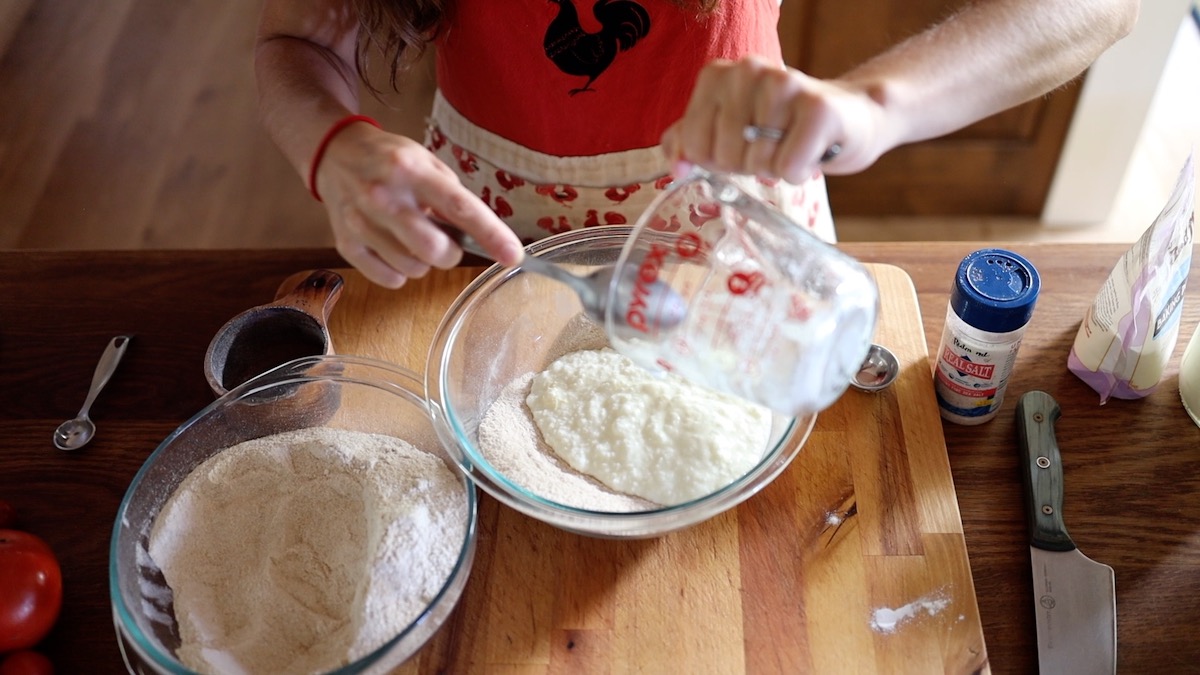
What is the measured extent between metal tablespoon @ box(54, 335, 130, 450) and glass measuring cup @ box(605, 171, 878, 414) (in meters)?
0.63

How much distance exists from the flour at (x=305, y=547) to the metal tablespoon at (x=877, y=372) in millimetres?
432

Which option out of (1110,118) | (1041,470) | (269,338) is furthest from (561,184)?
(1110,118)

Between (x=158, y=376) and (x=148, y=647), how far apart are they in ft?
1.26

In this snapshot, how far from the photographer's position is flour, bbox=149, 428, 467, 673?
31.9 inches

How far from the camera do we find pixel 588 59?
108cm

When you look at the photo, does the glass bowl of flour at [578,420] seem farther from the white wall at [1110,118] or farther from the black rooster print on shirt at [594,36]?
the white wall at [1110,118]

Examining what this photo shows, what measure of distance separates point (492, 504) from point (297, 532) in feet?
0.61

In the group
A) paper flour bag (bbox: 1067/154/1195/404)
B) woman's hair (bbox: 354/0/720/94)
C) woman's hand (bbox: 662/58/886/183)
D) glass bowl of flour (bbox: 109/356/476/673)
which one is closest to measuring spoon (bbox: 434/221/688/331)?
woman's hand (bbox: 662/58/886/183)

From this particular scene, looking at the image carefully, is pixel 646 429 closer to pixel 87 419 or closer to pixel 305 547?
pixel 305 547

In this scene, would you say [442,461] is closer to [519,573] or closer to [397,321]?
[519,573]

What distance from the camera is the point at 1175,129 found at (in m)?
2.52

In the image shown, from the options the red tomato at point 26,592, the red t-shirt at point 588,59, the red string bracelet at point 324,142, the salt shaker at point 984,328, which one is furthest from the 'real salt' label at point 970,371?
the red tomato at point 26,592

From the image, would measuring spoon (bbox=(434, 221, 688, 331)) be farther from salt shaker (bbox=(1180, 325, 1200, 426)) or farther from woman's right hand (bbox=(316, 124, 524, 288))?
salt shaker (bbox=(1180, 325, 1200, 426))

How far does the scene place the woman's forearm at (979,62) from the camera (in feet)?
2.67
